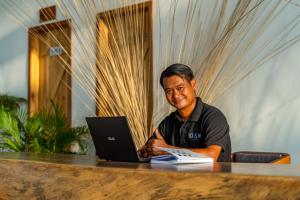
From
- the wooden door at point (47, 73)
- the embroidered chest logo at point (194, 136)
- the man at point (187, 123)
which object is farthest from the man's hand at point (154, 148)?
the wooden door at point (47, 73)

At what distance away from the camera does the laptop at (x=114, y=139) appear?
177 centimetres

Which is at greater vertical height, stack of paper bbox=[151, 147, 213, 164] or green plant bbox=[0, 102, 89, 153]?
green plant bbox=[0, 102, 89, 153]

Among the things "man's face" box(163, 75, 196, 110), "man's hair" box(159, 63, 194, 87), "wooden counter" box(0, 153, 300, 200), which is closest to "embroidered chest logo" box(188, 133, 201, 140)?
"man's face" box(163, 75, 196, 110)

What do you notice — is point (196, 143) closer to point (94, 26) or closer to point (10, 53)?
point (94, 26)

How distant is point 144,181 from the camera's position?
4.50ft

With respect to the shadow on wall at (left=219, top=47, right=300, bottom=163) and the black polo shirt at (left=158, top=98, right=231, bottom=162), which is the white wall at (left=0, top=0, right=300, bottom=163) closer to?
the shadow on wall at (left=219, top=47, right=300, bottom=163)

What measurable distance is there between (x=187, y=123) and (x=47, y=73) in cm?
338

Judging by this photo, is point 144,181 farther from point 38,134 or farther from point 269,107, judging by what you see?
point 38,134

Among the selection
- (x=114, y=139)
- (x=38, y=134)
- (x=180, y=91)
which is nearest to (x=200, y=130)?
(x=180, y=91)

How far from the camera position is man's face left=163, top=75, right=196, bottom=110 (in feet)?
7.84

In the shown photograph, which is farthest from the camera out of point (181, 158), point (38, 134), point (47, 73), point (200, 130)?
point (47, 73)

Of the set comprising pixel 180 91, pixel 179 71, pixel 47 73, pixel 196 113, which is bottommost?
pixel 196 113

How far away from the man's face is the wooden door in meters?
2.86

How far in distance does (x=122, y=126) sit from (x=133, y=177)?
0.40m
